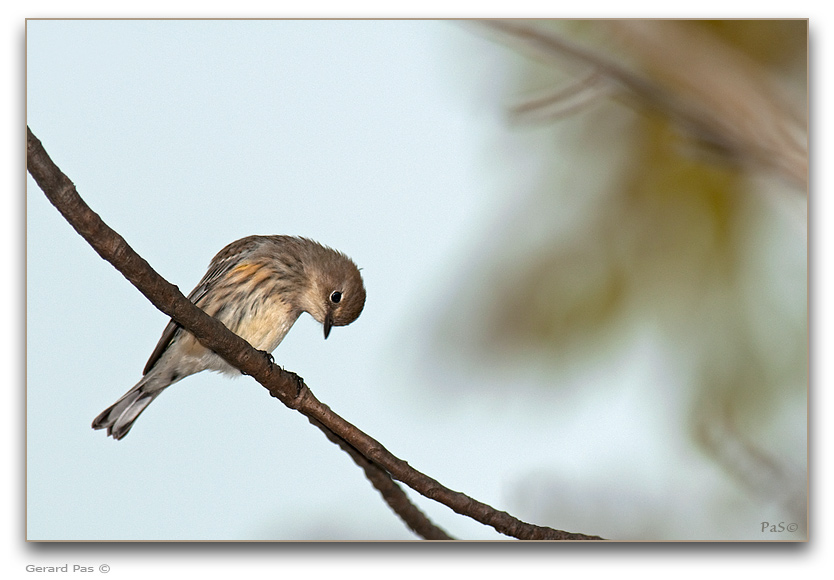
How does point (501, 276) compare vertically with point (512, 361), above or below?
above

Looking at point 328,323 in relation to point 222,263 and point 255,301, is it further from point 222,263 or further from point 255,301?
point 222,263

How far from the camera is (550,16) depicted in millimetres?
3139

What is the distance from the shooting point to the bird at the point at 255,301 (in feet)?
11.2

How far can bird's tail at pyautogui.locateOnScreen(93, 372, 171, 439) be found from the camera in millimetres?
3336

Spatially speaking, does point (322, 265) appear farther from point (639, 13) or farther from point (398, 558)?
point (639, 13)

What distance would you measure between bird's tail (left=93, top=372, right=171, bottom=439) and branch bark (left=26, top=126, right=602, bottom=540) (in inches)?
A: 39.0

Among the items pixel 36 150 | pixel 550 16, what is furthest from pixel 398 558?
pixel 550 16

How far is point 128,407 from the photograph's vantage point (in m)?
3.48

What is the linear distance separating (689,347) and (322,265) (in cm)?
162

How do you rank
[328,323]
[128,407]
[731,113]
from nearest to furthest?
[731,113]
[128,407]
[328,323]

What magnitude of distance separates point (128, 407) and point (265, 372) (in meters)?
1.15

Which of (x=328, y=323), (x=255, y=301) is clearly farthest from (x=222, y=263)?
(x=328, y=323)

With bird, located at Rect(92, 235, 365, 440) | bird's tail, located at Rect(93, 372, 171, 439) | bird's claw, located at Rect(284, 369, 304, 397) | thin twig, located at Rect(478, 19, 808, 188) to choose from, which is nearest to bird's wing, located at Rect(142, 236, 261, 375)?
bird, located at Rect(92, 235, 365, 440)
